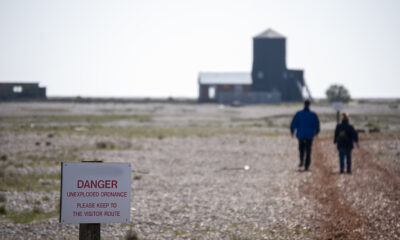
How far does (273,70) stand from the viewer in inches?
3438

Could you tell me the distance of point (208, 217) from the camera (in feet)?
34.5

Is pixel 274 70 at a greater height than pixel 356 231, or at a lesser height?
greater

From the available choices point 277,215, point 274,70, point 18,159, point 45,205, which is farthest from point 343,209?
point 274,70

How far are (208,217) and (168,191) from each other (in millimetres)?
3639

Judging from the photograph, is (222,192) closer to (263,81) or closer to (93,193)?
(93,193)

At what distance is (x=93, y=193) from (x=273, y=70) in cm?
8310

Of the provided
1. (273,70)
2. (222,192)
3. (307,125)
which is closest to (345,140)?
(307,125)

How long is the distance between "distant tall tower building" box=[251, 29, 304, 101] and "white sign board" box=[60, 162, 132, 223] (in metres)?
81.8

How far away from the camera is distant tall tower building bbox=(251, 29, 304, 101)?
8650cm

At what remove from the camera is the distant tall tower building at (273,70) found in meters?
86.5

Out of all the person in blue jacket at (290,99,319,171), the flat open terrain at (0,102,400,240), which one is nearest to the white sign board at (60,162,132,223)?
the flat open terrain at (0,102,400,240)

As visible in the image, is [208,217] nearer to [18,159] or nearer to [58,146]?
[18,159]

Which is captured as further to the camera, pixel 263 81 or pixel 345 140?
pixel 263 81

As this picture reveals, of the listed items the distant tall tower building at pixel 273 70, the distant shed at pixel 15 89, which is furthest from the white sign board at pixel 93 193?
the distant tall tower building at pixel 273 70
